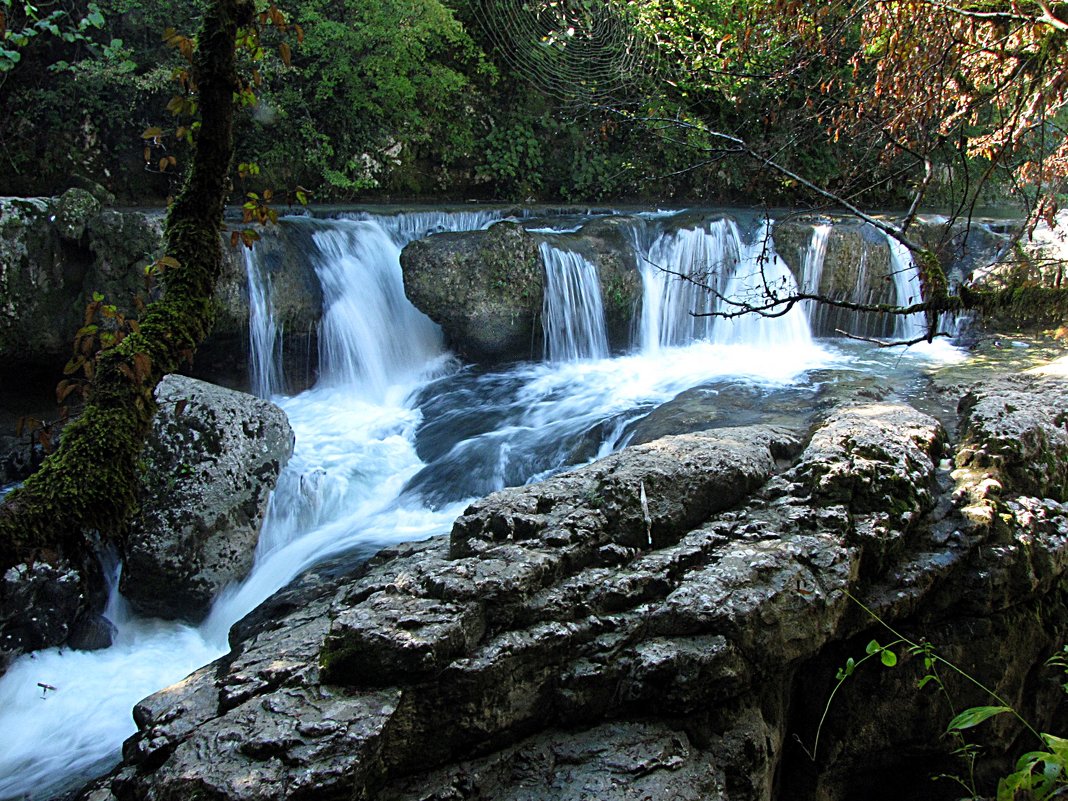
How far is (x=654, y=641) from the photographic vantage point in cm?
291

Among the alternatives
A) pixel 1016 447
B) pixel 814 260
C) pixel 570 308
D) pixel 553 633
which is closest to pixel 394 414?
pixel 570 308

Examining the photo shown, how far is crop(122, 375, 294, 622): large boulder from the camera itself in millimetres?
5270

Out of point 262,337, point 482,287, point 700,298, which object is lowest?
point 262,337

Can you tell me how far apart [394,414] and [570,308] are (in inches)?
114

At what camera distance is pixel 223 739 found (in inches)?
96.3

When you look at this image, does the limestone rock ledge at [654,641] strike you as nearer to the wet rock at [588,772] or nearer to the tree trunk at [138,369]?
the wet rock at [588,772]

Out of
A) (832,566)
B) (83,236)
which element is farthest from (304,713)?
(83,236)

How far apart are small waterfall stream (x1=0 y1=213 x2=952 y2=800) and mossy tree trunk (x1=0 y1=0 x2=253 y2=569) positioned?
2.14m

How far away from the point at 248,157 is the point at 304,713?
407 inches

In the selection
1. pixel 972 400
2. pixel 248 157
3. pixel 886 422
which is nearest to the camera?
pixel 886 422

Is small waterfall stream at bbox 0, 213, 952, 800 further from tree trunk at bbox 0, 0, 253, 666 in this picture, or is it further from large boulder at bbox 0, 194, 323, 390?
tree trunk at bbox 0, 0, 253, 666

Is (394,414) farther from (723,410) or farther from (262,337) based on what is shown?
(723,410)

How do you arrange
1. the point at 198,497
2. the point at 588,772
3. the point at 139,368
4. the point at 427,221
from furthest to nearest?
the point at 427,221 → the point at 198,497 → the point at 588,772 → the point at 139,368

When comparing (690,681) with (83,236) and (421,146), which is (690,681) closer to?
(83,236)
